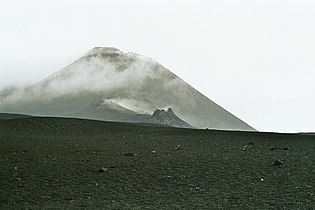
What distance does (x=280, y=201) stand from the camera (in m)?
13.0

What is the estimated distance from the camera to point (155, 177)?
1711 centimetres

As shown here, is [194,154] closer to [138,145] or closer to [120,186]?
[138,145]

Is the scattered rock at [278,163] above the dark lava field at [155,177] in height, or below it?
above

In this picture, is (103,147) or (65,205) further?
(103,147)

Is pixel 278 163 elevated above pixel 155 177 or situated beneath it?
elevated above

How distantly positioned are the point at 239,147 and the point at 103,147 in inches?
310

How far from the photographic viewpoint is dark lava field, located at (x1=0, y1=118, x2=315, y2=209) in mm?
13281

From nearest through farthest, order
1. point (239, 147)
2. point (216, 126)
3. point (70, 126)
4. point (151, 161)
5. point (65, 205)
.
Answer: point (65, 205) → point (151, 161) → point (239, 147) → point (70, 126) → point (216, 126)

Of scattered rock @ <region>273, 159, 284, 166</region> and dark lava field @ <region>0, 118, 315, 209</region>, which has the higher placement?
scattered rock @ <region>273, 159, 284, 166</region>

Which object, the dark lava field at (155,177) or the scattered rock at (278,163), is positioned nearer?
the dark lava field at (155,177)

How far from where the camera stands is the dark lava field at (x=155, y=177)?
43.6ft

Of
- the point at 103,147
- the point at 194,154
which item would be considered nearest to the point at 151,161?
the point at 194,154

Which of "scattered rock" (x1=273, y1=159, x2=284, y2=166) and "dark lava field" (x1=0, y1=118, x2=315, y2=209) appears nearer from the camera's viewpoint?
"dark lava field" (x1=0, y1=118, x2=315, y2=209)

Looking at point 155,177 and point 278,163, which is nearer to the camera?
point 155,177
